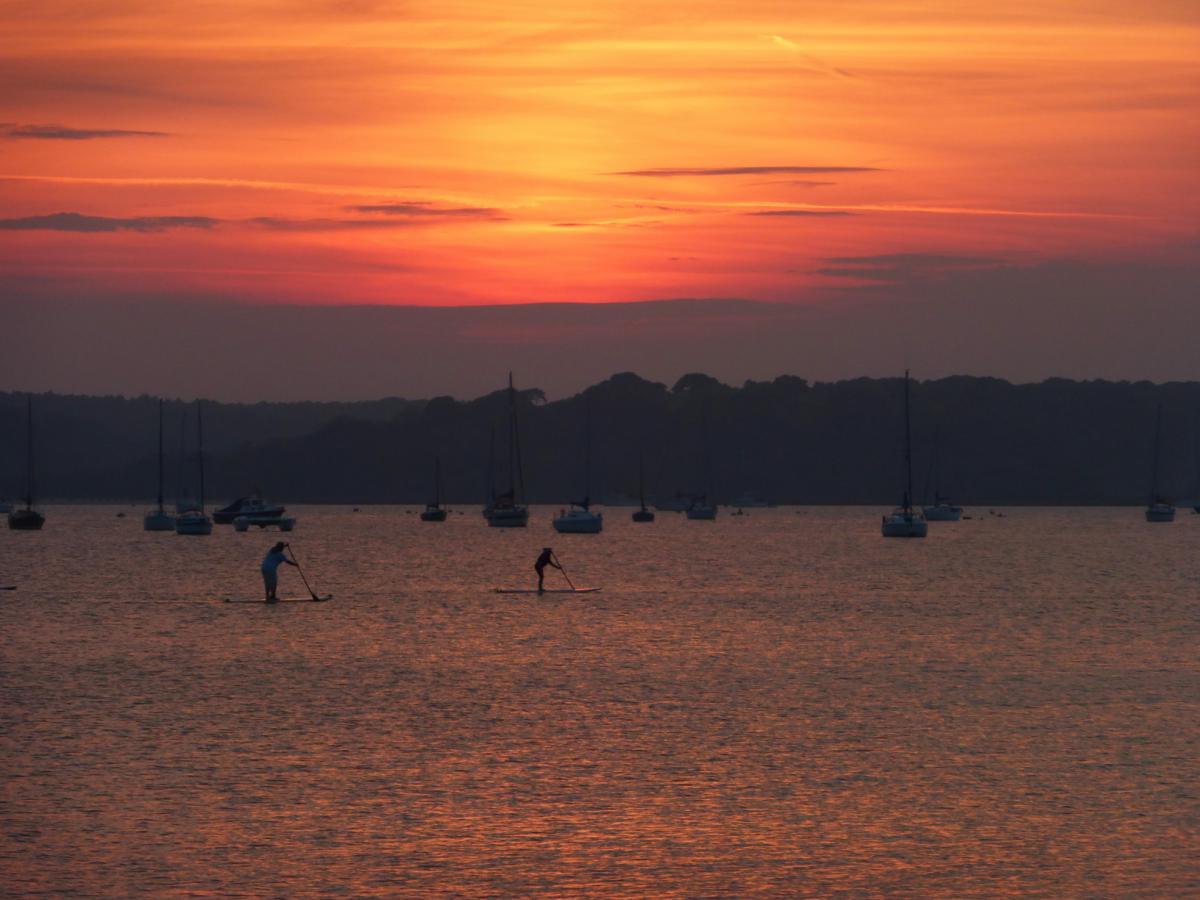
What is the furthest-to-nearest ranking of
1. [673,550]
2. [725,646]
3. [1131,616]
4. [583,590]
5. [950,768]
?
[673,550] < [583,590] < [1131,616] < [725,646] < [950,768]

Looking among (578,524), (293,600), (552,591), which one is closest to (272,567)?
(293,600)

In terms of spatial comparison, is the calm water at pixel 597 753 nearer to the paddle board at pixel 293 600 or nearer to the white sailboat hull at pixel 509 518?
the paddle board at pixel 293 600

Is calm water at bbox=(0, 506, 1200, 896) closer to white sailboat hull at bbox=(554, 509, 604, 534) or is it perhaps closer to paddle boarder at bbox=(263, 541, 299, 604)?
paddle boarder at bbox=(263, 541, 299, 604)

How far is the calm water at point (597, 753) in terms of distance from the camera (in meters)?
24.0

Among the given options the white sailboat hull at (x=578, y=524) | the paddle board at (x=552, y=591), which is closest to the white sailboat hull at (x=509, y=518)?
the white sailboat hull at (x=578, y=524)

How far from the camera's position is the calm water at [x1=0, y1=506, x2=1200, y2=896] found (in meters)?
24.0

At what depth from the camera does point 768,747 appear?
1382 inches

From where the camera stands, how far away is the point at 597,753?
112 ft

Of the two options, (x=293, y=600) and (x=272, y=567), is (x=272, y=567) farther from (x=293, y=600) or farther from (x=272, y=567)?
(x=293, y=600)

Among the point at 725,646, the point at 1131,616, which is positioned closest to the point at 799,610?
the point at 1131,616

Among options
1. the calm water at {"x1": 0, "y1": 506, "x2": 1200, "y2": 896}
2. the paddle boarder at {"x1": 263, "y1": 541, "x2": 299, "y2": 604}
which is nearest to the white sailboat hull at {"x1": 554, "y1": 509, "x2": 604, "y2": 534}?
the paddle boarder at {"x1": 263, "y1": 541, "x2": 299, "y2": 604}

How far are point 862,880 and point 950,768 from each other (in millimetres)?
9585

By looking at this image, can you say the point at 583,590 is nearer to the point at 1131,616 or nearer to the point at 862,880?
the point at 1131,616

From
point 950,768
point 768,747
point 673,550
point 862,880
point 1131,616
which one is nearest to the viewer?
point 862,880
